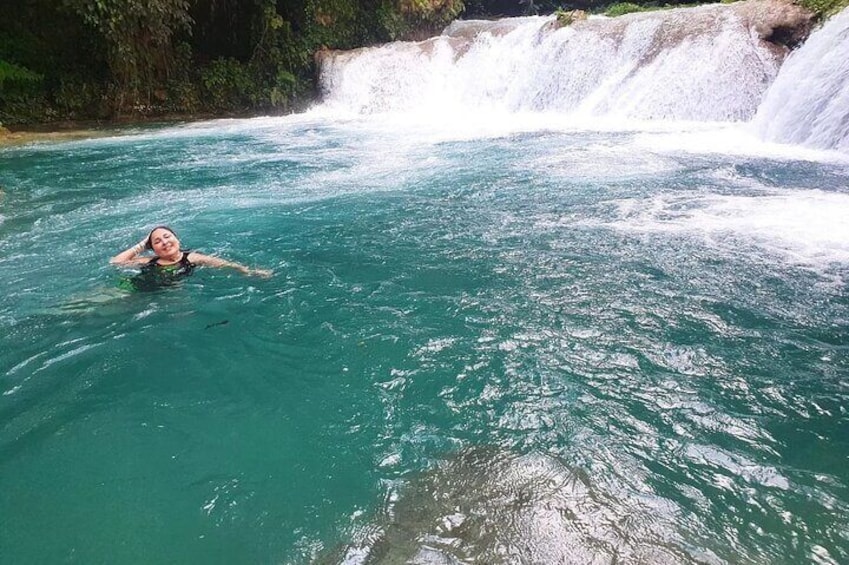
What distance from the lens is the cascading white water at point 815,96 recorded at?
8.90 m

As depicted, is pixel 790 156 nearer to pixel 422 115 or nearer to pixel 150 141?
pixel 422 115

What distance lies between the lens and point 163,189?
9125mm

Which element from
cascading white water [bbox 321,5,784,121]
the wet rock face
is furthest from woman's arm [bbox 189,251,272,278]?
the wet rock face

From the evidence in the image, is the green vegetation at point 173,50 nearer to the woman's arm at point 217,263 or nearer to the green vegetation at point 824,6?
the woman's arm at point 217,263

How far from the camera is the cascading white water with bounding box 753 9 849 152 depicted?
8898mm

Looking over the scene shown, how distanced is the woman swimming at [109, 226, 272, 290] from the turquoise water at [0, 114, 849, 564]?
128mm

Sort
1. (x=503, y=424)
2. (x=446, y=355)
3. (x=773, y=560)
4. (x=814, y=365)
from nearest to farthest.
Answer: (x=773, y=560)
(x=503, y=424)
(x=814, y=365)
(x=446, y=355)

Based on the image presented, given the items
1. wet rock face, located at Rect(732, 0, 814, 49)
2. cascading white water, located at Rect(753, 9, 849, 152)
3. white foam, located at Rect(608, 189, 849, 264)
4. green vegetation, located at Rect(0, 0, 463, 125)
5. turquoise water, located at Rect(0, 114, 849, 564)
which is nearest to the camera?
turquoise water, located at Rect(0, 114, 849, 564)

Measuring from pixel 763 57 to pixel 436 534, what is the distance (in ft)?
39.9

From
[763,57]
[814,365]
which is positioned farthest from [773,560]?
[763,57]

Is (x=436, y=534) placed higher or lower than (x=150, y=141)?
higher

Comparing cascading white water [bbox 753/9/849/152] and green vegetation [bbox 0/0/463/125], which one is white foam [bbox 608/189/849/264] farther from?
green vegetation [bbox 0/0/463/125]

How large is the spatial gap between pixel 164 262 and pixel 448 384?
3004 mm

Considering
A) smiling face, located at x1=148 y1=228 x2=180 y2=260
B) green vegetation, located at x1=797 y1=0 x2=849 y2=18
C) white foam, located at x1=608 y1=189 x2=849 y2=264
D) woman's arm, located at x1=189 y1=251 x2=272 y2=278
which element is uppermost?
green vegetation, located at x1=797 y1=0 x2=849 y2=18
